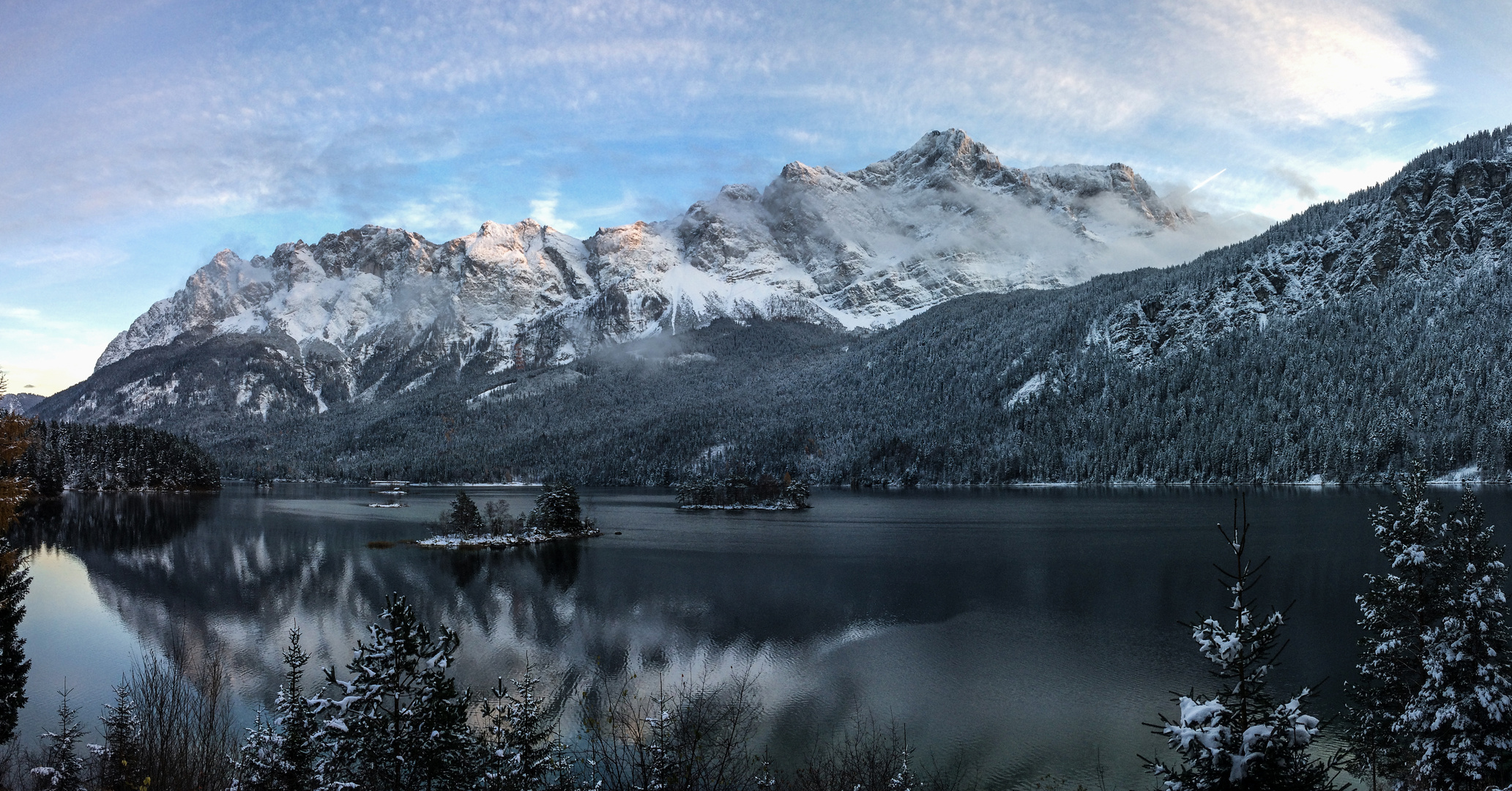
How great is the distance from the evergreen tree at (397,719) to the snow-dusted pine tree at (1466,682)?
22.6m

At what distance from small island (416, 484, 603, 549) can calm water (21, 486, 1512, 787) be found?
3578 millimetres

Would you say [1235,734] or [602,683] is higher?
[1235,734]

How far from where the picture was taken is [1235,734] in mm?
9703

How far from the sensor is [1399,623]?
876 inches

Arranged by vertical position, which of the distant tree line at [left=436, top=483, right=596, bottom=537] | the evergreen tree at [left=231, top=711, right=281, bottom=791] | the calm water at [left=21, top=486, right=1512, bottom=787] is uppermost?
the evergreen tree at [left=231, top=711, right=281, bottom=791]

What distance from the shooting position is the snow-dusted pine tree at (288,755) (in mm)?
15094

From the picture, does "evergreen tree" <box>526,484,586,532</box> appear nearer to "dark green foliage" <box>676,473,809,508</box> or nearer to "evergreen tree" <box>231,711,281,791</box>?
"dark green foliage" <box>676,473,809,508</box>

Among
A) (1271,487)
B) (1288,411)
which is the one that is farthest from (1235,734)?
(1288,411)

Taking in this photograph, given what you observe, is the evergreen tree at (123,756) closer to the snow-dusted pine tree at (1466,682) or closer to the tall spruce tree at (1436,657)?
the tall spruce tree at (1436,657)

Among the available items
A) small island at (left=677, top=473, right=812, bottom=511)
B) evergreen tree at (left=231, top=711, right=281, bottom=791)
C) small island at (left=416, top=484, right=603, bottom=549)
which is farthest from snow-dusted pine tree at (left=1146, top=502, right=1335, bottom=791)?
small island at (left=677, top=473, right=812, bottom=511)

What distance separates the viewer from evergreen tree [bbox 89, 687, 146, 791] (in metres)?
15.9

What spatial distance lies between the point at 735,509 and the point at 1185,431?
11213 centimetres

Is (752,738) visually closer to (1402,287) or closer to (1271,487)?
(1271,487)

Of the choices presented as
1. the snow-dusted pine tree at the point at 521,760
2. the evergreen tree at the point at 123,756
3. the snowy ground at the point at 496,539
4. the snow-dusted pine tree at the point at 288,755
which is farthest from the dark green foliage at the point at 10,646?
the snowy ground at the point at 496,539
